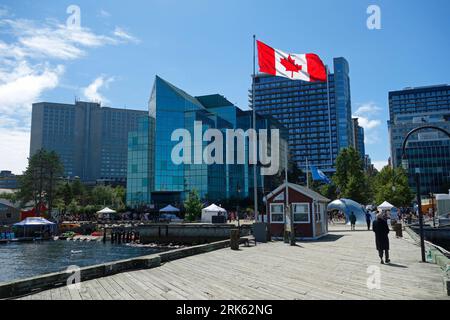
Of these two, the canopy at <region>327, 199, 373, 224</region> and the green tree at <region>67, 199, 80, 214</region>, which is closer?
the canopy at <region>327, 199, 373, 224</region>

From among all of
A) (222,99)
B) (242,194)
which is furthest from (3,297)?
(222,99)

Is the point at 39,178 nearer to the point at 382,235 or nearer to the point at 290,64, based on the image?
the point at 290,64

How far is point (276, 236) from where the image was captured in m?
27.2

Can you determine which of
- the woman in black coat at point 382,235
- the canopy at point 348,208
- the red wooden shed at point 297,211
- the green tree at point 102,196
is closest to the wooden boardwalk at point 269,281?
the woman in black coat at point 382,235

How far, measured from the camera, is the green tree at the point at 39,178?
82125mm

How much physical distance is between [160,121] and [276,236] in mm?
63493

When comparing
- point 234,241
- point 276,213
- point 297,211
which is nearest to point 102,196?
point 276,213

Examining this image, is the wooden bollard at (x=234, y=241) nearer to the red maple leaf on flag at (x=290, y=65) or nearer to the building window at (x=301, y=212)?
the building window at (x=301, y=212)

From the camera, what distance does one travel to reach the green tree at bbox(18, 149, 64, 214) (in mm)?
82125

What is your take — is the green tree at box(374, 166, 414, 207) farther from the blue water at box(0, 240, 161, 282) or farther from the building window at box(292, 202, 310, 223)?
the blue water at box(0, 240, 161, 282)

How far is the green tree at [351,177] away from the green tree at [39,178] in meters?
59.0

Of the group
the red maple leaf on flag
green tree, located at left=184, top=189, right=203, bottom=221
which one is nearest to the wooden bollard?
the red maple leaf on flag

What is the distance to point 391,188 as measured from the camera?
63031 millimetres
